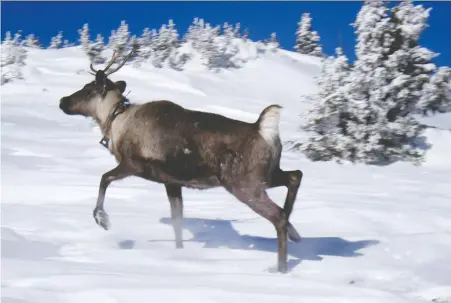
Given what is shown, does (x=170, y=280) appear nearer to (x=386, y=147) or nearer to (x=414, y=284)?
(x=414, y=284)

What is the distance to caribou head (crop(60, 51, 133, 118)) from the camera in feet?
20.9

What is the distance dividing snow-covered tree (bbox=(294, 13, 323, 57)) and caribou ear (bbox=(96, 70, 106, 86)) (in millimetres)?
63037

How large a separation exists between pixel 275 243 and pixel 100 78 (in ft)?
8.71

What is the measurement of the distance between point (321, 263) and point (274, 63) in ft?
164

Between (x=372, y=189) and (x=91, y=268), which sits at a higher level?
(x=372, y=189)

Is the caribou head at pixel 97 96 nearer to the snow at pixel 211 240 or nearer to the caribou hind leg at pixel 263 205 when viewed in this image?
the snow at pixel 211 240

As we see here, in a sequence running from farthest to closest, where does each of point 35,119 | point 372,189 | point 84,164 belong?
1. point 35,119
2. point 84,164
3. point 372,189

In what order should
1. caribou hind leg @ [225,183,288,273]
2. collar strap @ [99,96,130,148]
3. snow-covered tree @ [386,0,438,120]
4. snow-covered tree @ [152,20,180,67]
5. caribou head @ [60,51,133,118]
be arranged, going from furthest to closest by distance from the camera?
snow-covered tree @ [152,20,180,67], snow-covered tree @ [386,0,438,120], caribou head @ [60,51,133,118], collar strap @ [99,96,130,148], caribou hind leg @ [225,183,288,273]

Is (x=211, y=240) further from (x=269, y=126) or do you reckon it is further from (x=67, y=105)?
(x=67, y=105)

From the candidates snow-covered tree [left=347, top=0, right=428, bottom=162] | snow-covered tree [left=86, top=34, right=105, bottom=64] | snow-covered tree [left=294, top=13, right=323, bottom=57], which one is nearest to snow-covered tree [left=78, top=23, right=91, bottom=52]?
snow-covered tree [left=86, top=34, right=105, bottom=64]

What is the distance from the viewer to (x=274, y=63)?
53812 mm

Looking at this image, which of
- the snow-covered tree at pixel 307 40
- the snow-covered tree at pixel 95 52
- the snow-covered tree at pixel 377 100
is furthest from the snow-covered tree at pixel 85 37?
the snow-covered tree at pixel 377 100

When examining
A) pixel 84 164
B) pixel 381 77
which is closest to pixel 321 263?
pixel 84 164

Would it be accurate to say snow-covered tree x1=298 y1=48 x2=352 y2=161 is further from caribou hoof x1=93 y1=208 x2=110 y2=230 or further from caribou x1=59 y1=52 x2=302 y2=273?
caribou hoof x1=93 y1=208 x2=110 y2=230
